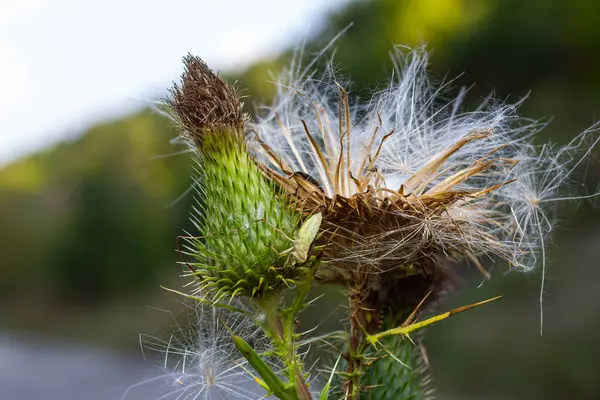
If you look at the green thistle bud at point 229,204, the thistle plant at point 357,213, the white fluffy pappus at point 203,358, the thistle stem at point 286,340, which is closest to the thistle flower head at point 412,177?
the thistle plant at point 357,213

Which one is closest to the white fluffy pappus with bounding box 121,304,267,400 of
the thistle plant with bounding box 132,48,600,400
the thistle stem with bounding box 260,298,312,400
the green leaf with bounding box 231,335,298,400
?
the thistle plant with bounding box 132,48,600,400

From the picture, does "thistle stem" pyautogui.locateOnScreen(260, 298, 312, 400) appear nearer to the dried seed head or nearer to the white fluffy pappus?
the white fluffy pappus

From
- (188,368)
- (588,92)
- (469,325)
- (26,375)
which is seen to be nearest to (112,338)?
(26,375)

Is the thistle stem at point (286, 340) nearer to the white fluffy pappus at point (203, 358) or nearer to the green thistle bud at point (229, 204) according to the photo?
the green thistle bud at point (229, 204)

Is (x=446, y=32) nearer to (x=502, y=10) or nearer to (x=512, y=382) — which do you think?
(x=502, y=10)

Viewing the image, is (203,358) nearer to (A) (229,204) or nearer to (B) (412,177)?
(A) (229,204)

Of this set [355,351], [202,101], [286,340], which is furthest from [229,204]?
[355,351]
